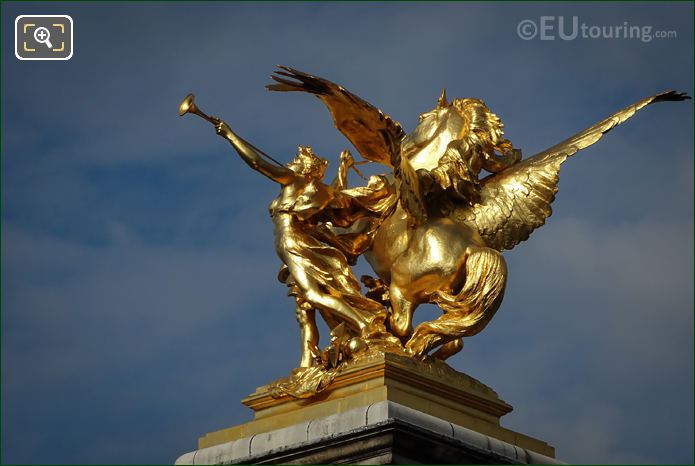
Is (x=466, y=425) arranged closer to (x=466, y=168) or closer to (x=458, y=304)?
(x=458, y=304)

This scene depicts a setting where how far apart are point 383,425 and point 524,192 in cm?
347

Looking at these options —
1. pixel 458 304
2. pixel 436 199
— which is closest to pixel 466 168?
pixel 436 199

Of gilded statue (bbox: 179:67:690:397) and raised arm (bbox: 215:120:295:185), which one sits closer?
gilded statue (bbox: 179:67:690:397)

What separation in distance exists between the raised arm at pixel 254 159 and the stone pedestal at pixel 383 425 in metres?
→ 2.04

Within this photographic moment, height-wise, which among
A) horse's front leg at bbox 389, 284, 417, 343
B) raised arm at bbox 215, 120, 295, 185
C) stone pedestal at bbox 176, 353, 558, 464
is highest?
raised arm at bbox 215, 120, 295, 185

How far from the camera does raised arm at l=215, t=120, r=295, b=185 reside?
1573 centimetres

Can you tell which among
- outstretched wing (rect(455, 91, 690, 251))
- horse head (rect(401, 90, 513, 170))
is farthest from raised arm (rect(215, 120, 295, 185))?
outstretched wing (rect(455, 91, 690, 251))

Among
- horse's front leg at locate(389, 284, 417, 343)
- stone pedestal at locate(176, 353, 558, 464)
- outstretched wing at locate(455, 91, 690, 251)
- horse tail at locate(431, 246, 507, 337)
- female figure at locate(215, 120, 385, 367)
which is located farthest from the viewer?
outstretched wing at locate(455, 91, 690, 251)

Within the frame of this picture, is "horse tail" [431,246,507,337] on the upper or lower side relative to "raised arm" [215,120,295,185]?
lower

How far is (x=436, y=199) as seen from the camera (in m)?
15.9

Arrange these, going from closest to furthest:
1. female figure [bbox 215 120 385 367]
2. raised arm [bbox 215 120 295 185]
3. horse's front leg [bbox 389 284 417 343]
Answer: horse's front leg [bbox 389 284 417 343], female figure [bbox 215 120 385 367], raised arm [bbox 215 120 295 185]

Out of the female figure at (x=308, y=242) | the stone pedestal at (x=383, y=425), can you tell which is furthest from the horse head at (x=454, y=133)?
the stone pedestal at (x=383, y=425)

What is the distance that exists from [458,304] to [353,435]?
1.96m

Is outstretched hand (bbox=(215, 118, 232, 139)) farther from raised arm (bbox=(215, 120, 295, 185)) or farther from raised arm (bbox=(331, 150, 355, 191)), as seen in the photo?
raised arm (bbox=(331, 150, 355, 191))
